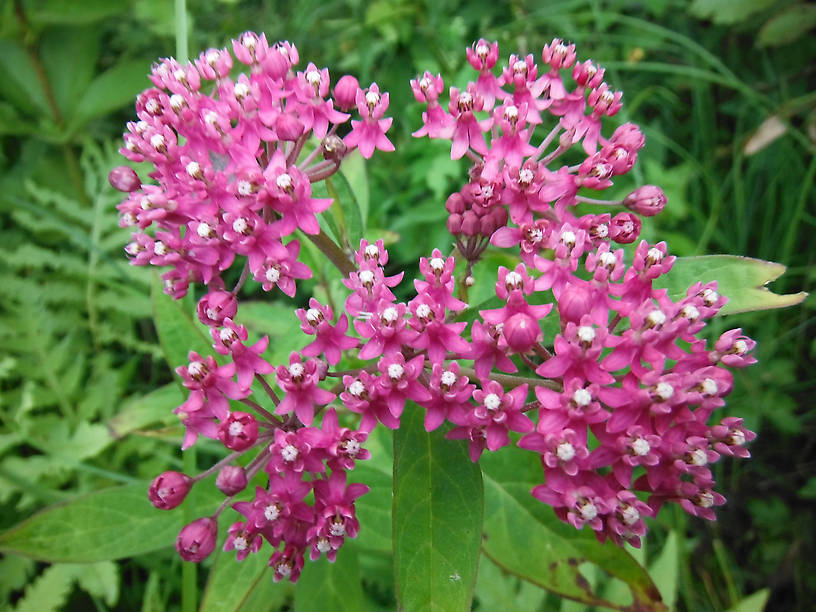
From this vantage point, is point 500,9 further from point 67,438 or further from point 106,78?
point 67,438

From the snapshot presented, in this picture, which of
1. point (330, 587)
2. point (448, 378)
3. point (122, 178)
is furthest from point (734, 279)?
point (122, 178)

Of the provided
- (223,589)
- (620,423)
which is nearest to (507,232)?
(620,423)

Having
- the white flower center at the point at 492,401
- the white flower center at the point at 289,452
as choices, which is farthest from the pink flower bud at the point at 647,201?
the white flower center at the point at 289,452

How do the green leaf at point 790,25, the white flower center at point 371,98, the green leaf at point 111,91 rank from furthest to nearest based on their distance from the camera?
1. the green leaf at point 111,91
2. the green leaf at point 790,25
3. the white flower center at point 371,98

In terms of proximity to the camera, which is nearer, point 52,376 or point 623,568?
point 623,568

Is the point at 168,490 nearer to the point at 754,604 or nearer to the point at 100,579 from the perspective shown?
the point at 100,579

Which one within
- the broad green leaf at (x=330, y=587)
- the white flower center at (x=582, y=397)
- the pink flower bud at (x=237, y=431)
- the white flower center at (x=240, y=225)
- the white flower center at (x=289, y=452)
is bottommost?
the broad green leaf at (x=330, y=587)

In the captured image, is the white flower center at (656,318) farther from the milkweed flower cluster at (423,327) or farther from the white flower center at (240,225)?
the white flower center at (240,225)
